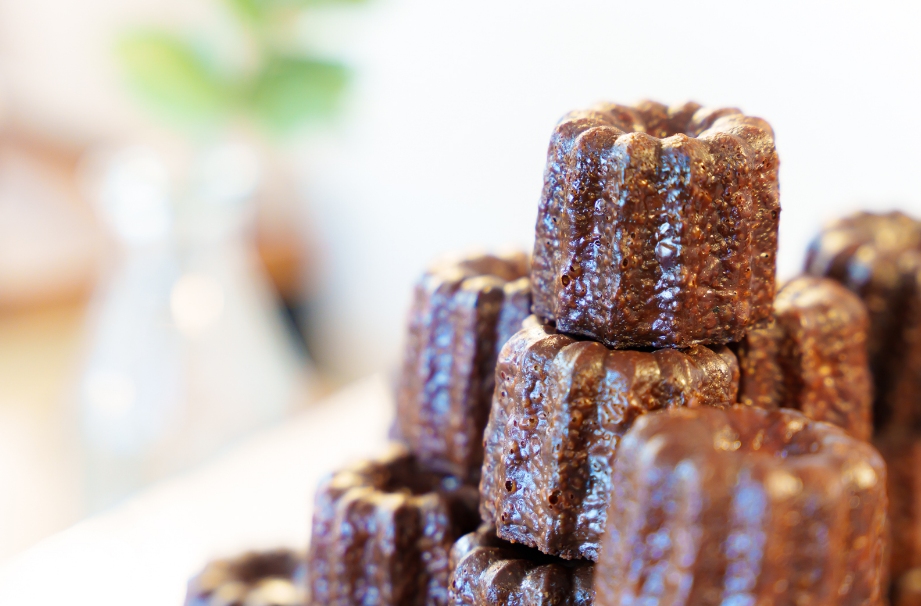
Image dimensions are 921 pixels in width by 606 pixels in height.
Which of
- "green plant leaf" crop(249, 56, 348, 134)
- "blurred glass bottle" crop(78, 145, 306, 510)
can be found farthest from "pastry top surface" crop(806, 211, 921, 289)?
"green plant leaf" crop(249, 56, 348, 134)

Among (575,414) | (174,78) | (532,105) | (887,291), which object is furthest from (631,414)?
(532,105)

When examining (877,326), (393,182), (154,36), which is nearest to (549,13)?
(393,182)

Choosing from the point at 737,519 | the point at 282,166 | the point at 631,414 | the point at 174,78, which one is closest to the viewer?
the point at 737,519

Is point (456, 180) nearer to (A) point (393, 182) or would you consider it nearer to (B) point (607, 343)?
(A) point (393, 182)

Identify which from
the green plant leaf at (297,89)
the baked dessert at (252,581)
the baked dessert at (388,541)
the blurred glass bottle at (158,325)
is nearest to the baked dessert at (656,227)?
the baked dessert at (388,541)

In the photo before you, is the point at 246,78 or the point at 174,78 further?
the point at 246,78

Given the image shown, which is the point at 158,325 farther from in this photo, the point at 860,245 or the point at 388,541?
the point at 860,245
